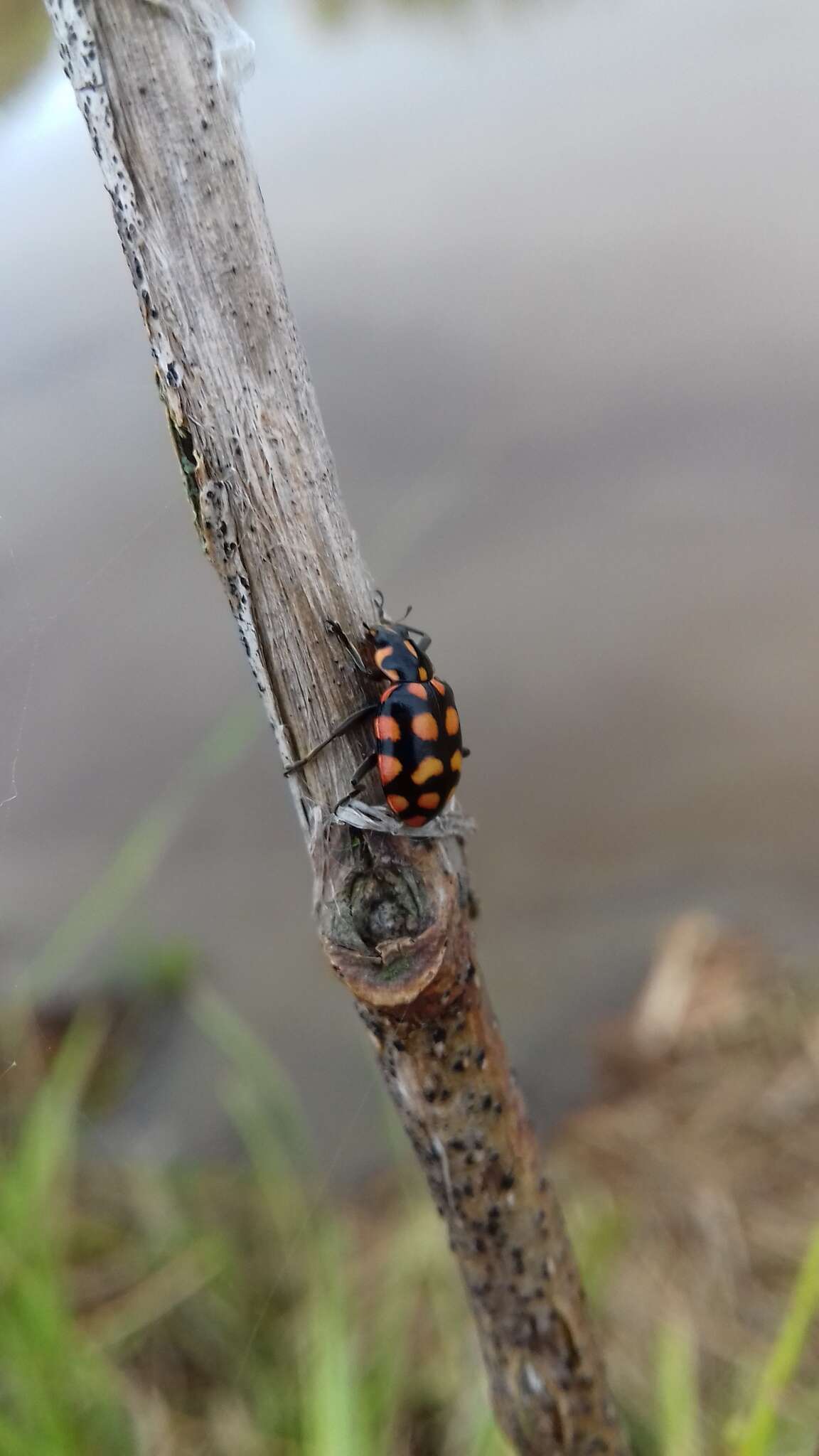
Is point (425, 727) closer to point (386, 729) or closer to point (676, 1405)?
point (386, 729)

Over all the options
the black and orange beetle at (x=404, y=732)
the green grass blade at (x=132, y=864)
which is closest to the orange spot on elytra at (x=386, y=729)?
the black and orange beetle at (x=404, y=732)

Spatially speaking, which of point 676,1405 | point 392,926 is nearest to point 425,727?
point 392,926

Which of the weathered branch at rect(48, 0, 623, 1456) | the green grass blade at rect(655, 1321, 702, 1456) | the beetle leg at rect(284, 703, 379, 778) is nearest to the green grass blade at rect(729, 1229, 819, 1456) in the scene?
the weathered branch at rect(48, 0, 623, 1456)

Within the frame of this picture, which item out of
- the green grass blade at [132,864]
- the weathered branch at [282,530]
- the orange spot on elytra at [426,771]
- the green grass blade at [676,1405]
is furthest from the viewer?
the green grass blade at [132,864]

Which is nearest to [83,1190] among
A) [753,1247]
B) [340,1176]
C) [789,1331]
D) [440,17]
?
[340,1176]

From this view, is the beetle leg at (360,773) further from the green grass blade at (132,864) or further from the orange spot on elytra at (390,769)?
the green grass blade at (132,864)

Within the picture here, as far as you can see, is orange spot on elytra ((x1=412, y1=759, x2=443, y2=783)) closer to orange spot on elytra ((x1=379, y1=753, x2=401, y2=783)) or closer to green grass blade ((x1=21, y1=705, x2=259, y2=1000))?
orange spot on elytra ((x1=379, y1=753, x2=401, y2=783))

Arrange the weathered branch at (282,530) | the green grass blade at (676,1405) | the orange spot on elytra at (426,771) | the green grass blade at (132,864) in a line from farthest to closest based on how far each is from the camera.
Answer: the green grass blade at (132,864) → the green grass blade at (676,1405) → the orange spot on elytra at (426,771) → the weathered branch at (282,530)
